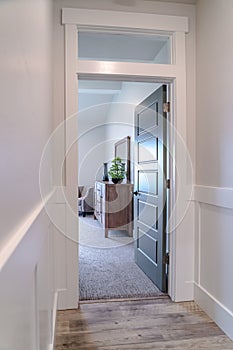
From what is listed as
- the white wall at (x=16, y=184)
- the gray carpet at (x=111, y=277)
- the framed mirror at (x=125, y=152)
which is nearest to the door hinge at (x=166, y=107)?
the gray carpet at (x=111, y=277)

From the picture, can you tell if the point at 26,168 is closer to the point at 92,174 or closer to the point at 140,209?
the point at 140,209

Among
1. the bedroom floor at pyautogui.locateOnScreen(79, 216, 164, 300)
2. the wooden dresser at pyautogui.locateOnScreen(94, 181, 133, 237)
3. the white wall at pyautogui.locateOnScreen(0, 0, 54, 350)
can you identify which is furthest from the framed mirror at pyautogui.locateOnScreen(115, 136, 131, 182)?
the white wall at pyautogui.locateOnScreen(0, 0, 54, 350)

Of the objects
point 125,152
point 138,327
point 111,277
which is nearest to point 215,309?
point 138,327

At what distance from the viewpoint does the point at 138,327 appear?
222cm

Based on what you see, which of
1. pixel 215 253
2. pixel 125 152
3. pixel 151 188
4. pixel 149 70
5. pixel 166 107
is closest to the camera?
pixel 215 253

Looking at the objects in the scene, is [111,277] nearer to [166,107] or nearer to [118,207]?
[166,107]

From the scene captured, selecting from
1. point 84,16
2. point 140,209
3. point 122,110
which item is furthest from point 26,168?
point 122,110

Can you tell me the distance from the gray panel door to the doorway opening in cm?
1

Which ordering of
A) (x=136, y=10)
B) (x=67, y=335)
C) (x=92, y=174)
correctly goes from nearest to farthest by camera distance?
1. (x=67, y=335)
2. (x=136, y=10)
3. (x=92, y=174)

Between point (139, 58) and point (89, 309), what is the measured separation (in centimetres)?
230

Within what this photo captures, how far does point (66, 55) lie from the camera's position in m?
2.52

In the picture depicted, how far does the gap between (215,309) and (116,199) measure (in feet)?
9.70

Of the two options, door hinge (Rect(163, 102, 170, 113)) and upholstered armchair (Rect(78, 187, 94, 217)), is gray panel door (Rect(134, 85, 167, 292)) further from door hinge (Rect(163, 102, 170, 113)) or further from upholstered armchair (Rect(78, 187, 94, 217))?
upholstered armchair (Rect(78, 187, 94, 217))

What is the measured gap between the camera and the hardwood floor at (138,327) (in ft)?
6.59
